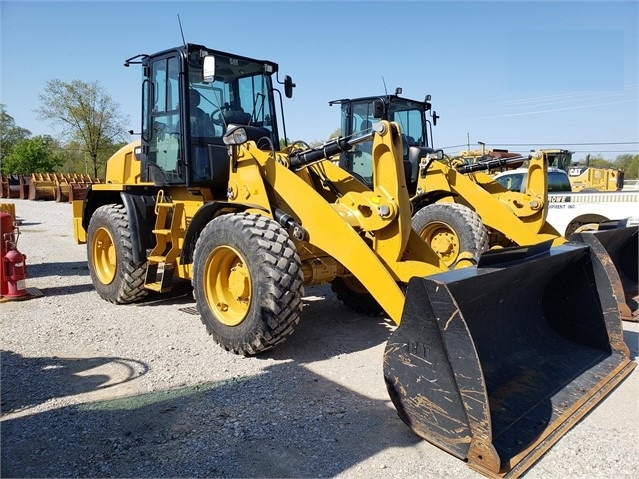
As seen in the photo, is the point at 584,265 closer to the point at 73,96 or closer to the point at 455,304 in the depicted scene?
the point at 455,304

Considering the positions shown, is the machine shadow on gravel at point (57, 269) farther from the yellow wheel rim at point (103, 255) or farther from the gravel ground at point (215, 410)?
the gravel ground at point (215, 410)

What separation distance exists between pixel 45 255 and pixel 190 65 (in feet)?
22.0

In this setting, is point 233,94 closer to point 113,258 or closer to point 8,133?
point 113,258

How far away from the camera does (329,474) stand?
2.77 metres

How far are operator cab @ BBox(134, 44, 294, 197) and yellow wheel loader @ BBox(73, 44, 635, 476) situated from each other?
2cm

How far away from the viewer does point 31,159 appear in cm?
4659

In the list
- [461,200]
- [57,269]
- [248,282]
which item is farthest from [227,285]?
[57,269]

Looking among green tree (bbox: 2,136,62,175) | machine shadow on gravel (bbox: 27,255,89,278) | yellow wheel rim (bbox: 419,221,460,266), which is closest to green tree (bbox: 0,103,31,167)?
green tree (bbox: 2,136,62,175)

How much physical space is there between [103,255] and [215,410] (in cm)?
415

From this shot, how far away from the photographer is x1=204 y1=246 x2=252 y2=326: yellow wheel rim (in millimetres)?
4520

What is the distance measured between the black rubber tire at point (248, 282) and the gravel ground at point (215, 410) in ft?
0.88

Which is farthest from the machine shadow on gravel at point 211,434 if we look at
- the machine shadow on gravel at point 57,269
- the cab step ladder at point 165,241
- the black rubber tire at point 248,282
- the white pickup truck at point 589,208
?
the white pickup truck at point 589,208

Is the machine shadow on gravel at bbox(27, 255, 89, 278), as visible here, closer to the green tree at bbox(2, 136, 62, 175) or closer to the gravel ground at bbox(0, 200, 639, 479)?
the gravel ground at bbox(0, 200, 639, 479)

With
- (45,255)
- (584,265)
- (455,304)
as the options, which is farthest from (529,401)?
(45,255)
